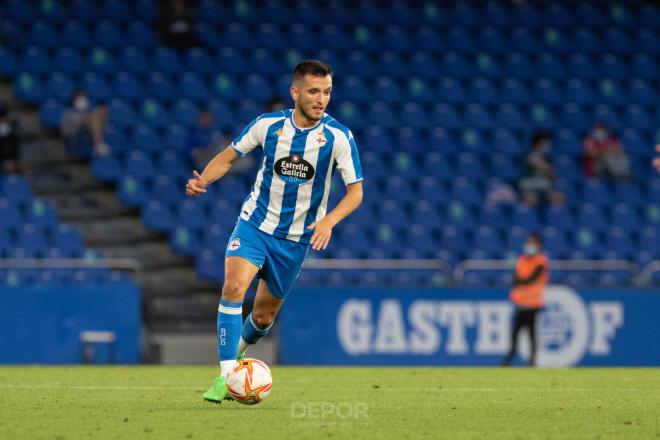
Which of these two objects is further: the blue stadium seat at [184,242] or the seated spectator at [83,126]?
the seated spectator at [83,126]

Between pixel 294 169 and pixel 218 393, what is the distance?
5.20 ft

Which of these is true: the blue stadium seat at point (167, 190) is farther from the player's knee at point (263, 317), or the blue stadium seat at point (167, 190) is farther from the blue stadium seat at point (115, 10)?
the player's knee at point (263, 317)

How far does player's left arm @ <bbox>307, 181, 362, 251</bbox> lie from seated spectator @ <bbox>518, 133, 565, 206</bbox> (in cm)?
1087

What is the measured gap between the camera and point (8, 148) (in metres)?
17.5

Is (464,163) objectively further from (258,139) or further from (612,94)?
(258,139)

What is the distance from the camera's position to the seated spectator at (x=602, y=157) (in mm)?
19625

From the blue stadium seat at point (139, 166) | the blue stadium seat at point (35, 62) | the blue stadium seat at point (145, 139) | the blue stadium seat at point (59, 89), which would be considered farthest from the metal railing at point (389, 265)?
the blue stadium seat at point (35, 62)

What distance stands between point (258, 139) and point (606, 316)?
373 inches

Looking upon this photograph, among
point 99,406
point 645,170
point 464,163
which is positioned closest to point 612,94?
point 645,170

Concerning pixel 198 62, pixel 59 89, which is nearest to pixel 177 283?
pixel 59 89

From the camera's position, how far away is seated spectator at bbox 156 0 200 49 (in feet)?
65.1

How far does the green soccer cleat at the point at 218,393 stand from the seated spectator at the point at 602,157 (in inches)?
517

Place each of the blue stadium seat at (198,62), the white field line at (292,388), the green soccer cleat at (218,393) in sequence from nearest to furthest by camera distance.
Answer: the green soccer cleat at (218,393)
the white field line at (292,388)
the blue stadium seat at (198,62)

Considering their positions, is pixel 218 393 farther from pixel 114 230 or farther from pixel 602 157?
pixel 602 157
